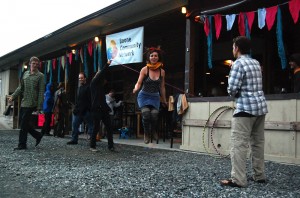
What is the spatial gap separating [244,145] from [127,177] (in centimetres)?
159

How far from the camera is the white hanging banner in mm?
9766

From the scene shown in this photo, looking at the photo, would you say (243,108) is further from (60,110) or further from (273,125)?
(60,110)

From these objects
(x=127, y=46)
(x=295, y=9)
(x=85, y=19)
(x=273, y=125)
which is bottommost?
(x=273, y=125)

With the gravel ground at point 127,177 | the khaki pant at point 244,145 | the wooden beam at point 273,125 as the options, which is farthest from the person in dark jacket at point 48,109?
the khaki pant at point 244,145

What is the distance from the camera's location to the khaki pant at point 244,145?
4.10m

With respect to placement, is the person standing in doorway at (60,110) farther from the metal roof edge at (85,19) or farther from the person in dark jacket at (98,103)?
the person in dark jacket at (98,103)

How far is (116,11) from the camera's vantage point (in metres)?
→ 10.3

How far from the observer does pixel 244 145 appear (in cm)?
416

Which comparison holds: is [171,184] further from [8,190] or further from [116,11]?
[116,11]

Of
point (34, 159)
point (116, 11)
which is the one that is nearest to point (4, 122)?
point (116, 11)

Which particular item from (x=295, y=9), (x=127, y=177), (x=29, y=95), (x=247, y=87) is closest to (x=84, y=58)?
(x=29, y=95)

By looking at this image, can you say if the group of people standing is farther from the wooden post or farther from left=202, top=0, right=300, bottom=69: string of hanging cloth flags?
the wooden post

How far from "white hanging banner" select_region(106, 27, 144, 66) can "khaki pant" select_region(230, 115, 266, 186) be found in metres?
5.74

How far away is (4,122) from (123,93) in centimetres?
844
